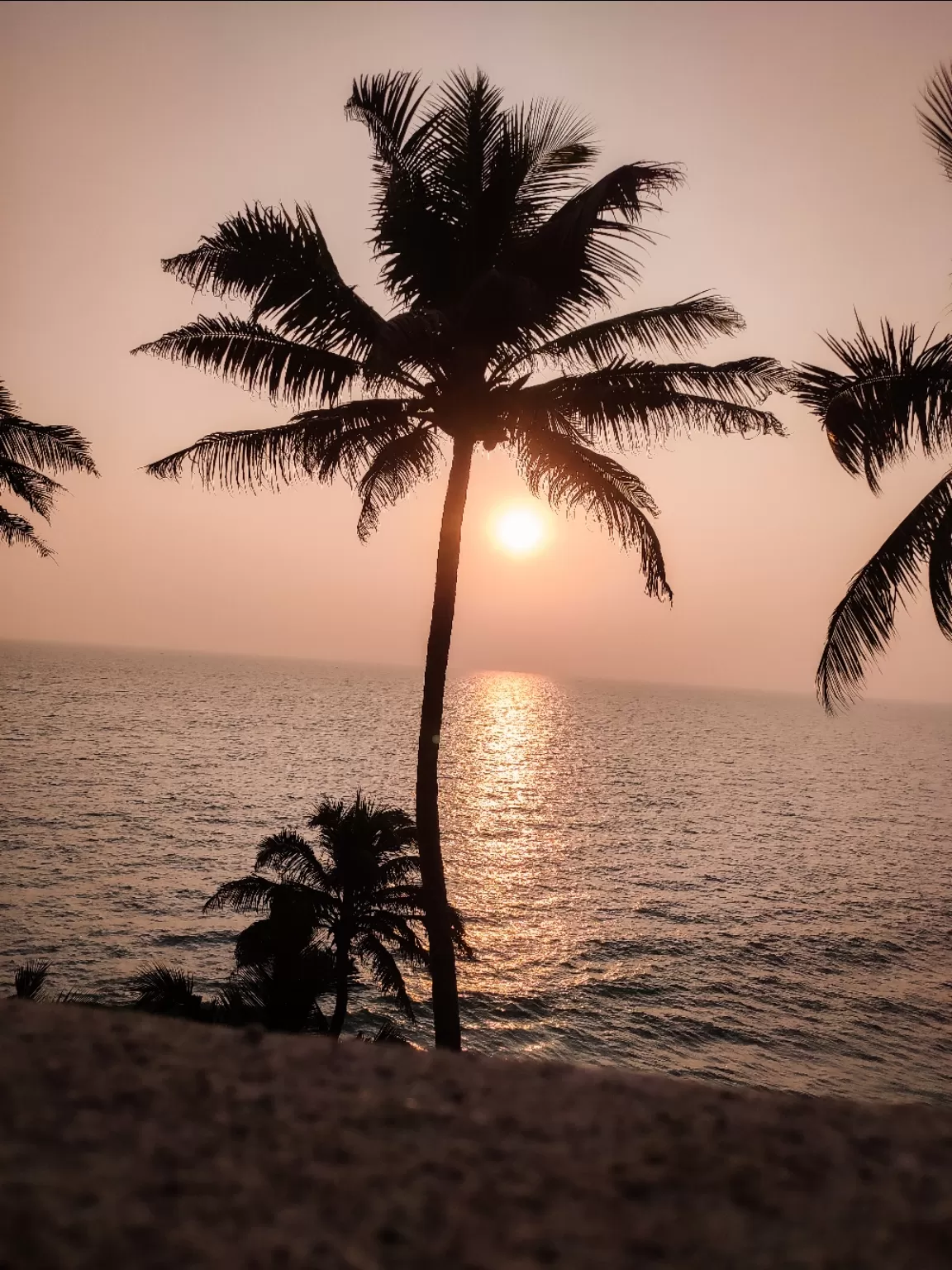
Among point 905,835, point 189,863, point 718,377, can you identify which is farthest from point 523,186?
point 905,835

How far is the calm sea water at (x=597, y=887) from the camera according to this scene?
35.9m

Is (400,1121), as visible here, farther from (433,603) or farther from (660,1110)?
(433,603)

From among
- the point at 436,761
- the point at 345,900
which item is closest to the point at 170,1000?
the point at 345,900

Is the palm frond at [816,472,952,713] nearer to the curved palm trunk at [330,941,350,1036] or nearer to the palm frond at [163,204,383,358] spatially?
the palm frond at [163,204,383,358]

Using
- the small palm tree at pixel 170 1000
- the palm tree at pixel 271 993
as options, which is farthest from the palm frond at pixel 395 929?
the small palm tree at pixel 170 1000

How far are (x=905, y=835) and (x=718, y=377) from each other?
82943 mm

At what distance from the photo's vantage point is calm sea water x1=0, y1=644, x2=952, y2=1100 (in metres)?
35.9

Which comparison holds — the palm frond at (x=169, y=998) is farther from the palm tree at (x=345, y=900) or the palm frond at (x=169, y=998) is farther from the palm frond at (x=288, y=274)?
the palm frond at (x=288, y=274)

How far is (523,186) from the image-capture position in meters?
11.6

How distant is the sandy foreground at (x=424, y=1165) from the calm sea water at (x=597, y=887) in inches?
1275

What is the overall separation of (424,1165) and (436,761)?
842 centimetres

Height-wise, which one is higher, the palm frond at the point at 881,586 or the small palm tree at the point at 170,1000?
the palm frond at the point at 881,586

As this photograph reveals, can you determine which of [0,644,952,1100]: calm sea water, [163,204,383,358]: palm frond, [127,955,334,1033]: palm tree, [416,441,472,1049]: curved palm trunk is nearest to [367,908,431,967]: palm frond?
[127,955,334,1033]: palm tree

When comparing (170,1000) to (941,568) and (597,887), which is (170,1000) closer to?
(941,568)
